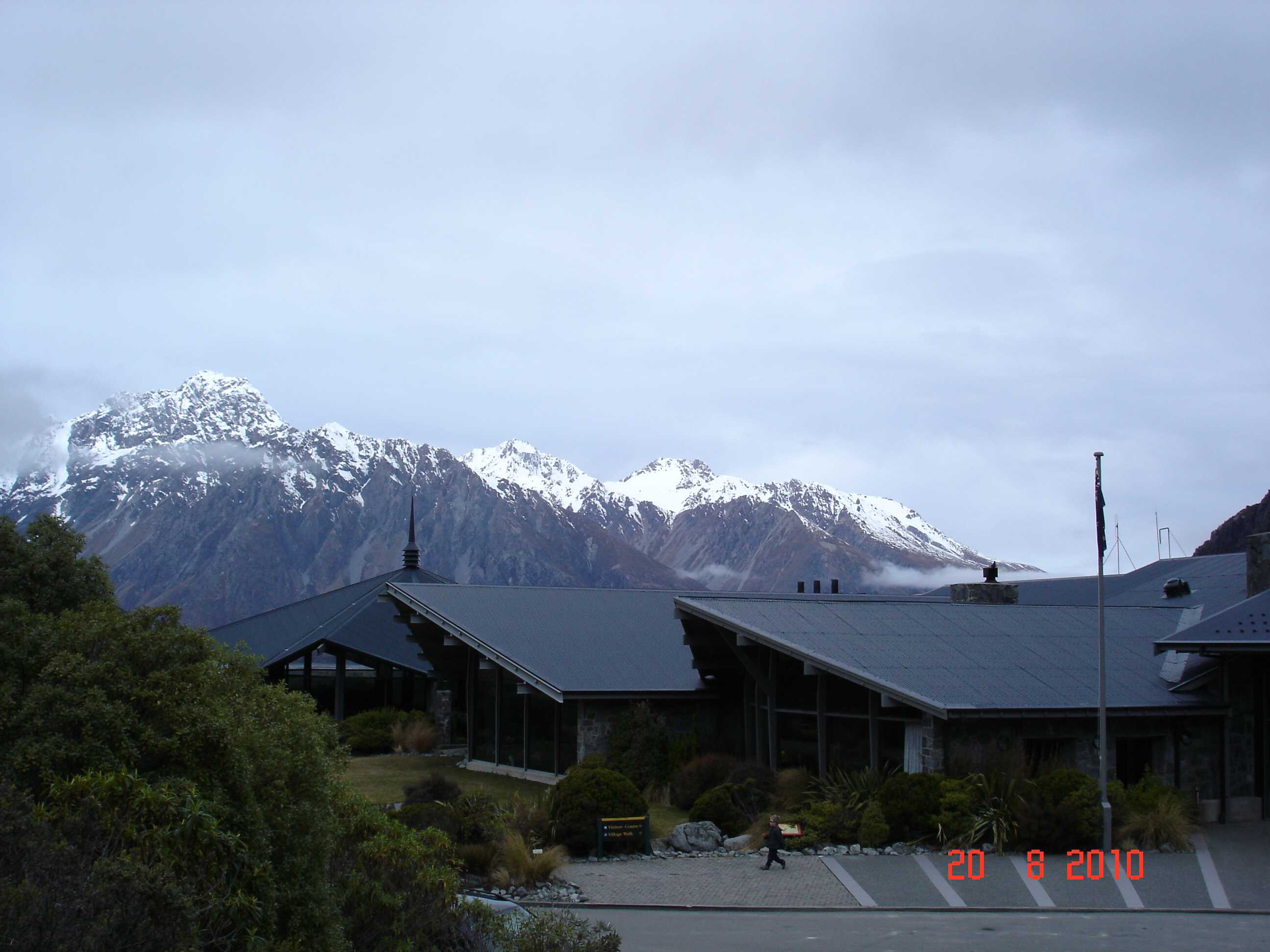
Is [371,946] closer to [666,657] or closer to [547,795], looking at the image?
[547,795]

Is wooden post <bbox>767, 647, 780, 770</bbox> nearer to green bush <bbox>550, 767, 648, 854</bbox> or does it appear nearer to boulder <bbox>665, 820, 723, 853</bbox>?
boulder <bbox>665, 820, 723, 853</bbox>

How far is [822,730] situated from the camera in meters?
22.3

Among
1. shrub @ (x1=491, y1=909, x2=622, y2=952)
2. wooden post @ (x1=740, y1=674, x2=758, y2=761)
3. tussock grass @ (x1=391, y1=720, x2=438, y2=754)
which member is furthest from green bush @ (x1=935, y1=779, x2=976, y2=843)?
tussock grass @ (x1=391, y1=720, x2=438, y2=754)

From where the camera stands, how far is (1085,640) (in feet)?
80.6

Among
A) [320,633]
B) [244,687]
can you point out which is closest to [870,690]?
[244,687]

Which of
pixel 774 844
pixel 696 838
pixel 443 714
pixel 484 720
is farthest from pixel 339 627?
pixel 774 844

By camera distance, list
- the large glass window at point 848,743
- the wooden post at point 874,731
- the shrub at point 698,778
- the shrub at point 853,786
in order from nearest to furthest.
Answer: the shrub at point 853,786 → the wooden post at point 874,731 → the large glass window at point 848,743 → the shrub at point 698,778

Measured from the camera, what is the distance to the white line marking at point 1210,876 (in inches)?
607

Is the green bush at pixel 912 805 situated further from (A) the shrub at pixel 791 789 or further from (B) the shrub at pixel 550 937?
(B) the shrub at pixel 550 937

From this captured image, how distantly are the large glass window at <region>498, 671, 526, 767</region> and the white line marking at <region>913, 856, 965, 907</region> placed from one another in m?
12.8

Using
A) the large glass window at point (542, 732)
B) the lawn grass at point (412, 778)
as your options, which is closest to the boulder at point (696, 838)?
the lawn grass at point (412, 778)

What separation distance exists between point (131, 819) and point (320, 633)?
3009 cm
